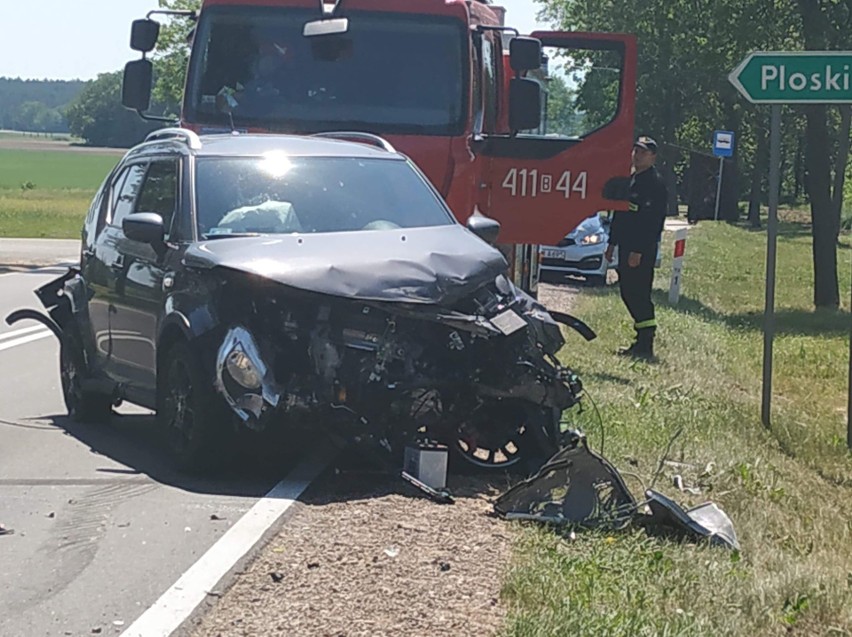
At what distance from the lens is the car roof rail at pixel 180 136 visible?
9344 millimetres

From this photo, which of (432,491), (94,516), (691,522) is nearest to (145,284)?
(94,516)

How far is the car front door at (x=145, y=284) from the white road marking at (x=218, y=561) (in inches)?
51.1

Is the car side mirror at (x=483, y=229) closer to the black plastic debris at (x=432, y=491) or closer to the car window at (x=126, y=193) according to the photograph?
the car window at (x=126, y=193)

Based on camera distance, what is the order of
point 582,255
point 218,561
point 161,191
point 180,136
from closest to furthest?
point 218,561, point 161,191, point 180,136, point 582,255

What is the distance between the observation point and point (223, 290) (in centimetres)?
800

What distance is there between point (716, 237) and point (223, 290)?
143 feet

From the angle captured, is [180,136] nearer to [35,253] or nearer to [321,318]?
[321,318]

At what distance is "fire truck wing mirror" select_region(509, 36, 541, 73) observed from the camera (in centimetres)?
1186

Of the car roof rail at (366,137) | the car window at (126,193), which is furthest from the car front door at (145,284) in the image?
the car roof rail at (366,137)

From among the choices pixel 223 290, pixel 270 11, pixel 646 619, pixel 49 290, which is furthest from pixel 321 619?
pixel 270 11

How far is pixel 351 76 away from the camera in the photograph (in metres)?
12.2

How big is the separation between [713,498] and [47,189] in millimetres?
77969

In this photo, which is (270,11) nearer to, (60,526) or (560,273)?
(60,526)

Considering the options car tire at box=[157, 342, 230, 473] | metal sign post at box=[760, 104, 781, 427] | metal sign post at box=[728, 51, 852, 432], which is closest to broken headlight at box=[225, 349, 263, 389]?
car tire at box=[157, 342, 230, 473]
